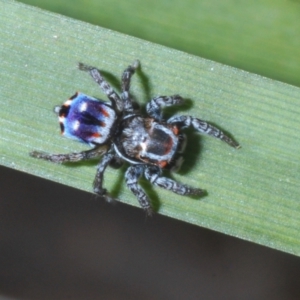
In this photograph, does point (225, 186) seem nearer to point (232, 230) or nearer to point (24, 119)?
point (232, 230)

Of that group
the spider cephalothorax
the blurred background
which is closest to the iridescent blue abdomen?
the spider cephalothorax

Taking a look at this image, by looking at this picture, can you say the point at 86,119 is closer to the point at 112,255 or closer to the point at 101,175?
the point at 101,175

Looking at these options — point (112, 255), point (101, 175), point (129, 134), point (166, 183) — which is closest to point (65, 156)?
point (101, 175)

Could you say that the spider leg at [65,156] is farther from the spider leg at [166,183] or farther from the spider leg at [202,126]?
the spider leg at [202,126]

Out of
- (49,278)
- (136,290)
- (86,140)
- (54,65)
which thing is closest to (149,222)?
(136,290)

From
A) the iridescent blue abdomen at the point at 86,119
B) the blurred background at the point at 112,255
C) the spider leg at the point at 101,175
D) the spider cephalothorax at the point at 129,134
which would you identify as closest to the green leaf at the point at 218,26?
the spider cephalothorax at the point at 129,134
